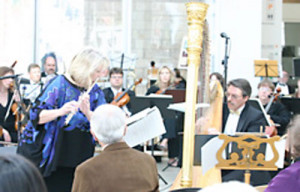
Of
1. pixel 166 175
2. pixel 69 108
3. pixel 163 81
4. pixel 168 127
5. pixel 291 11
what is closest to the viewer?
pixel 69 108

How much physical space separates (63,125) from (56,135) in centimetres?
8

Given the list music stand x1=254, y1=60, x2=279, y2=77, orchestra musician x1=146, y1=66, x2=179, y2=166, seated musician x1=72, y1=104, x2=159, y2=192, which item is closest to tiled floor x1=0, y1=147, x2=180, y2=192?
orchestra musician x1=146, y1=66, x2=179, y2=166

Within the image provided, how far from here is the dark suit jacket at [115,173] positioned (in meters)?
2.16

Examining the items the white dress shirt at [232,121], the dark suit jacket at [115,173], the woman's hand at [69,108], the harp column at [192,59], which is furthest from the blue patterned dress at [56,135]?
the white dress shirt at [232,121]

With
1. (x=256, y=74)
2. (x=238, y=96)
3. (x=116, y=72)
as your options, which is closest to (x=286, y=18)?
(x=256, y=74)

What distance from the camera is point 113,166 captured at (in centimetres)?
219

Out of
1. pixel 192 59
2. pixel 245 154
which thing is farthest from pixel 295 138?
pixel 192 59

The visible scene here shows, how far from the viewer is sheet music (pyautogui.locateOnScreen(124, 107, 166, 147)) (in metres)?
3.37

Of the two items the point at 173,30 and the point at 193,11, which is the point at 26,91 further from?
the point at 173,30

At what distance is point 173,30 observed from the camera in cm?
1041

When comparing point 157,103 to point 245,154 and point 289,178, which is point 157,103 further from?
point 289,178

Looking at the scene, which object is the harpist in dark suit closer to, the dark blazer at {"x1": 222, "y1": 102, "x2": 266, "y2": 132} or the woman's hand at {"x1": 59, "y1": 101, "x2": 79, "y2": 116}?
the dark blazer at {"x1": 222, "y1": 102, "x2": 266, "y2": 132}

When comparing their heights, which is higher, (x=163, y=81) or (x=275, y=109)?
(x=163, y=81)

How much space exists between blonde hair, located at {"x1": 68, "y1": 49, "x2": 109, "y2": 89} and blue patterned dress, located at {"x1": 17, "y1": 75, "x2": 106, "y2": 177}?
60 mm
